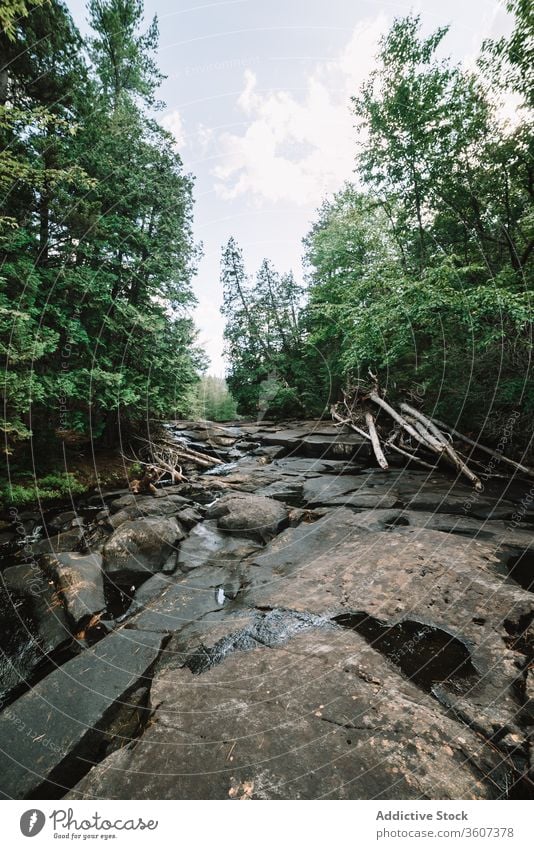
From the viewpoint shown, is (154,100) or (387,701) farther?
(154,100)

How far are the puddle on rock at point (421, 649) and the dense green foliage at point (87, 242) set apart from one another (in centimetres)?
709

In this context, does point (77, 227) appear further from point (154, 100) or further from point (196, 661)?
point (196, 661)

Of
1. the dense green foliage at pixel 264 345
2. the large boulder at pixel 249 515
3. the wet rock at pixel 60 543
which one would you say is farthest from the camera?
the dense green foliage at pixel 264 345

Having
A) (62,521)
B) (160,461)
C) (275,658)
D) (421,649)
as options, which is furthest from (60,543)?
(421,649)

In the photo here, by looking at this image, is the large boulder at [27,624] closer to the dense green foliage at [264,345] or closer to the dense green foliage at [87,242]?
the dense green foliage at [87,242]

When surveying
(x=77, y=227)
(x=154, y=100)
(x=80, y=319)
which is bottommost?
(x=80, y=319)

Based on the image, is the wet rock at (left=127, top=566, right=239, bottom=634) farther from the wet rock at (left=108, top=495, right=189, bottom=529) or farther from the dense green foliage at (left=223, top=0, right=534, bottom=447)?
the dense green foliage at (left=223, top=0, right=534, bottom=447)

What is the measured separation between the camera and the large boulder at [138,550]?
185 inches

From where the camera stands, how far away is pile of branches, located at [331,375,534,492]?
784 cm

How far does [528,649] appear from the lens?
261 centimetres

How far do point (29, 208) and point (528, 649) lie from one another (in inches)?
503

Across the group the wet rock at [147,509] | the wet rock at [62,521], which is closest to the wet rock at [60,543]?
the wet rock at [62,521]

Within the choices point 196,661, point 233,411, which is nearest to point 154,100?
point 196,661
